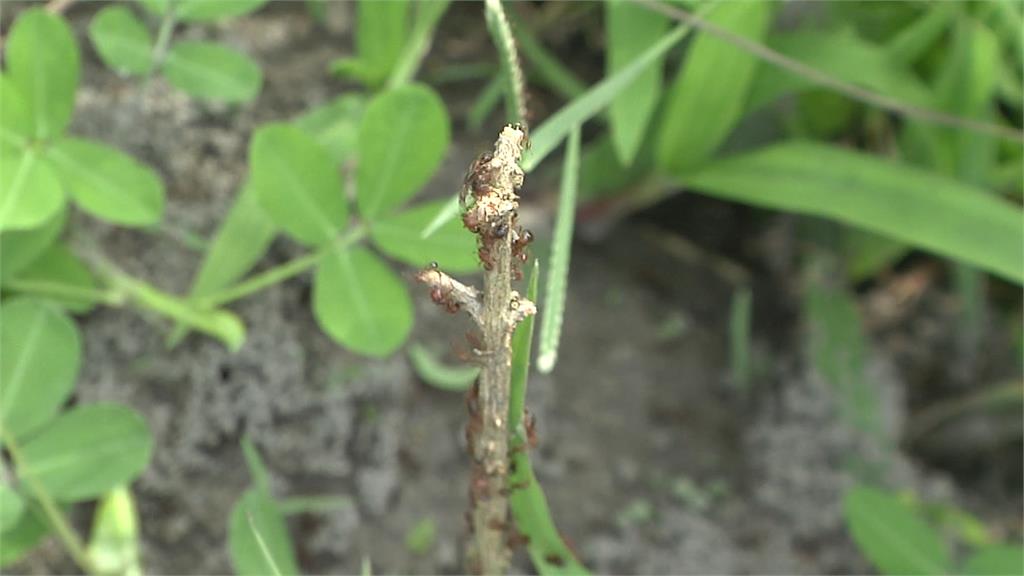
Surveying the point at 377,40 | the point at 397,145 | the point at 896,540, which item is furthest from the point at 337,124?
the point at 896,540

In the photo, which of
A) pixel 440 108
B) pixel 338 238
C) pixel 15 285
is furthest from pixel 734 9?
pixel 15 285

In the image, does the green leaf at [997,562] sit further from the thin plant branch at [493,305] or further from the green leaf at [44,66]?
the green leaf at [44,66]

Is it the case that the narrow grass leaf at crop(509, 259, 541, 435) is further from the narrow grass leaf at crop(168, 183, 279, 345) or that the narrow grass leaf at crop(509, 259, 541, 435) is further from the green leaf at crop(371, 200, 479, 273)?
Result: the narrow grass leaf at crop(168, 183, 279, 345)

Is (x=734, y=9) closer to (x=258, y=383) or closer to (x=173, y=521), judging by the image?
(x=258, y=383)

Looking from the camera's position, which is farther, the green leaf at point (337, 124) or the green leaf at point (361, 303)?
the green leaf at point (337, 124)

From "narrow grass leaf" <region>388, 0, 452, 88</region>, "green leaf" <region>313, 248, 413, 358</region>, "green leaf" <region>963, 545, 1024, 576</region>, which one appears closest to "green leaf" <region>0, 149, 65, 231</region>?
"green leaf" <region>313, 248, 413, 358</region>

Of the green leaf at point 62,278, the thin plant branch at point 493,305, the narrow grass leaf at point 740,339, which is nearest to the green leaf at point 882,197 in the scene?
the narrow grass leaf at point 740,339

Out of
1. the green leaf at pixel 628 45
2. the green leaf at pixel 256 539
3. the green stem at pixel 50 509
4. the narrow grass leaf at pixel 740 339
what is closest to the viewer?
the green leaf at pixel 256 539
